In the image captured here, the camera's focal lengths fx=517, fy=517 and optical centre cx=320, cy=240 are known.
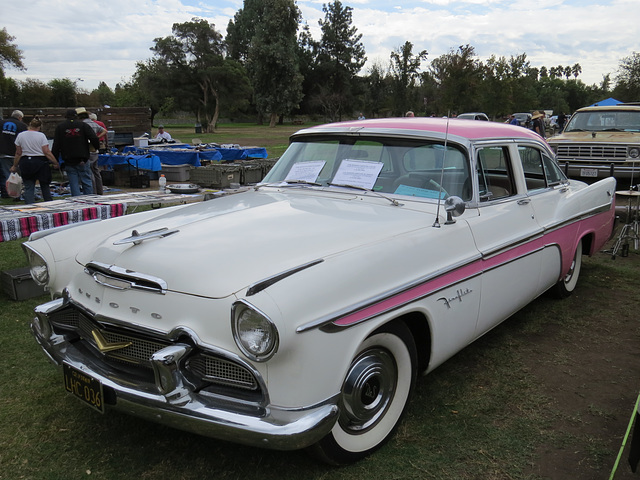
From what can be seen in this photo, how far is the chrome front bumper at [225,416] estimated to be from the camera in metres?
2.06

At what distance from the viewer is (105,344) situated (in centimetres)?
251

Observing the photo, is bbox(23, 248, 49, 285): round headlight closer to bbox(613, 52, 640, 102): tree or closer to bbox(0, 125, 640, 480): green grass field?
bbox(0, 125, 640, 480): green grass field

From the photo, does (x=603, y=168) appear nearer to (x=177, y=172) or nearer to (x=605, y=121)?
(x=605, y=121)

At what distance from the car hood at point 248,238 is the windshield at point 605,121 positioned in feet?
30.1

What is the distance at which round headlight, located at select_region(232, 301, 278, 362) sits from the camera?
6.71 feet

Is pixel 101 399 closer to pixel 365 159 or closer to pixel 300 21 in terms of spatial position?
pixel 365 159

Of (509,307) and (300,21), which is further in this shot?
(300,21)

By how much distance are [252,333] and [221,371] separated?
285 millimetres

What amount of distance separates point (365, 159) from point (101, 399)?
2222 millimetres

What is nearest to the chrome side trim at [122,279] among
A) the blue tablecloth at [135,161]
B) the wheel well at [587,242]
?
the wheel well at [587,242]

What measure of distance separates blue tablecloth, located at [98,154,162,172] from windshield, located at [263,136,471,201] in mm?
9959

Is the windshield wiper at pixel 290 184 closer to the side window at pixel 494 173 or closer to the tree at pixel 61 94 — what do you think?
the side window at pixel 494 173

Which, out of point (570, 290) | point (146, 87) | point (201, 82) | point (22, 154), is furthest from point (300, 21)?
point (570, 290)

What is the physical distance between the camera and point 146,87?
146ft
